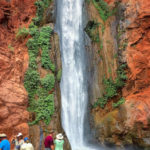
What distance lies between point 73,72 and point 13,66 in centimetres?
478

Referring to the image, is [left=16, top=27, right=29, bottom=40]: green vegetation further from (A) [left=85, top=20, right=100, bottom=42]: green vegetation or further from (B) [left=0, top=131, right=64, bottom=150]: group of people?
(B) [left=0, top=131, right=64, bottom=150]: group of people

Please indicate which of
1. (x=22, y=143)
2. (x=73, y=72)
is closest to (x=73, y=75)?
(x=73, y=72)

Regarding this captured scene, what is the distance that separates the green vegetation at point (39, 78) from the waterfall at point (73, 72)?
5.93 ft

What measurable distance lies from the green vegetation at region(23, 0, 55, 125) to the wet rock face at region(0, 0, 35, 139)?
1.37 feet

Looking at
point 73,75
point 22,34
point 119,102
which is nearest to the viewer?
point 119,102

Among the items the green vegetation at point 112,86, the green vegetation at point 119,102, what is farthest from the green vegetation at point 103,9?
the green vegetation at point 119,102

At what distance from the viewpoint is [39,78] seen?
12602mm

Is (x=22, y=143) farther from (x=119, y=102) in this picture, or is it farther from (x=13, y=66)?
(x=119, y=102)

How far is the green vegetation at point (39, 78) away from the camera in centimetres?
1184

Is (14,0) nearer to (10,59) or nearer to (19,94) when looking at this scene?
(10,59)

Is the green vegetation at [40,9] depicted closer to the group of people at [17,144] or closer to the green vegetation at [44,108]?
the green vegetation at [44,108]

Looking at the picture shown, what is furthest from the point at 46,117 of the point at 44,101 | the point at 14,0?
the point at 14,0

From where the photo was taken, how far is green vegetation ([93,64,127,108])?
541 inches

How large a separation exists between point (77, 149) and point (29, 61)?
659cm
